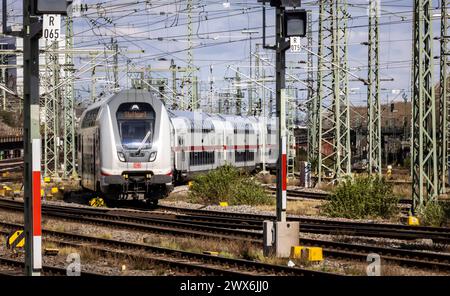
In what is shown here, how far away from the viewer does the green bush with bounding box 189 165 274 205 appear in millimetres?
32844

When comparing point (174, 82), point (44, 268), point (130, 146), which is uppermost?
point (174, 82)

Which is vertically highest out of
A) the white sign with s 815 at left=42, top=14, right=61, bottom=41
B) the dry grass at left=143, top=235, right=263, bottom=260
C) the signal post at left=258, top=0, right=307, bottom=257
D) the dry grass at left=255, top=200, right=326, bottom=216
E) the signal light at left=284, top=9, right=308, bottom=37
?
the signal light at left=284, top=9, right=308, bottom=37

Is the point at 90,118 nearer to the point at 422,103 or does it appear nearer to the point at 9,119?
the point at 422,103

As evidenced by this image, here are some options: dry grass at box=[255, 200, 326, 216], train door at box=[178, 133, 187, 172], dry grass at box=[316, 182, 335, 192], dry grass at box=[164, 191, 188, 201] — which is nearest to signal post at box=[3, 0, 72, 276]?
dry grass at box=[255, 200, 326, 216]


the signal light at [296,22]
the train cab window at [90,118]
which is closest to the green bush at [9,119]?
the train cab window at [90,118]

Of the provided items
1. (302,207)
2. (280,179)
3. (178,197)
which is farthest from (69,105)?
(280,179)

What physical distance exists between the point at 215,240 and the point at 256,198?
12443 millimetres

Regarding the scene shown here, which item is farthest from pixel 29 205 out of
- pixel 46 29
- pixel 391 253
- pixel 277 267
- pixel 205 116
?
pixel 205 116

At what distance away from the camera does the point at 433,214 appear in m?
24.0

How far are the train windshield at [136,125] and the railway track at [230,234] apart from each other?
7.65ft

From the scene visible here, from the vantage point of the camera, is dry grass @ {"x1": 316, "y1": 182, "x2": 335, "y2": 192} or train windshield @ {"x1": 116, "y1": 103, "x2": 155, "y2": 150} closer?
train windshield @ {"x1": 116, "y1": 103, "x2": 155, "y2": 150}

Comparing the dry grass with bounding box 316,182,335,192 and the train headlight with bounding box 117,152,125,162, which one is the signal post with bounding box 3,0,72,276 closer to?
the train headlight with bounding box 117,152,125,162

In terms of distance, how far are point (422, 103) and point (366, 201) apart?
162 inches

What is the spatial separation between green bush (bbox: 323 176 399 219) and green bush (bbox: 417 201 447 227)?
2.24m
